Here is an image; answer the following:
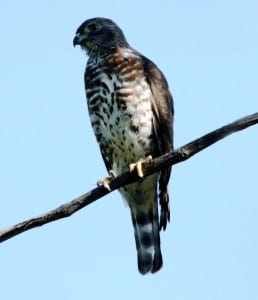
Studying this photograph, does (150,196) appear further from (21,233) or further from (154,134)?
(21,233)

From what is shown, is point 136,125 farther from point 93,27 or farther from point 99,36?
point 93,27

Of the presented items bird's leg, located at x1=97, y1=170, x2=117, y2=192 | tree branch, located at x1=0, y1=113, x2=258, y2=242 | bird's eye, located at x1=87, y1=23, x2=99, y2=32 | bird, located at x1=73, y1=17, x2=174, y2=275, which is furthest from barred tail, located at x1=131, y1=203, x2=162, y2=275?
tree branch, located at x1=0, y1=113, x2=258, y2=242

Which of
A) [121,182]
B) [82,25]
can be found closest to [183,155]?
[121,182]

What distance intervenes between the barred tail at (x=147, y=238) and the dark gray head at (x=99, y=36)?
157 centimetres

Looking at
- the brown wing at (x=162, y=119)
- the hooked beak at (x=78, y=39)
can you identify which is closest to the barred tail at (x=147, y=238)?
the brown wing at (x=162, y=119)

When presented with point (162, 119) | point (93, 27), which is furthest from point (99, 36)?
point (162, 119)

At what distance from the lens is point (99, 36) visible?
835 cm

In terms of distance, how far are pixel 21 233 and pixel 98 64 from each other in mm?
2961

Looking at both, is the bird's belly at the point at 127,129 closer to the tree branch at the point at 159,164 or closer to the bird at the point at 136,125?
Result: the bird at the point at 136,125

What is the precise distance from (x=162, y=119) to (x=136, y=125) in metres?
0.26

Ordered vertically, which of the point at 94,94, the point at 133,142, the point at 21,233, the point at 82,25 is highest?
the point at 82,25

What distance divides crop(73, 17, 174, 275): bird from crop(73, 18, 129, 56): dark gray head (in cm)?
11

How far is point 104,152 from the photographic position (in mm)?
7621

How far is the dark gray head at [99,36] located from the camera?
8.18 m
